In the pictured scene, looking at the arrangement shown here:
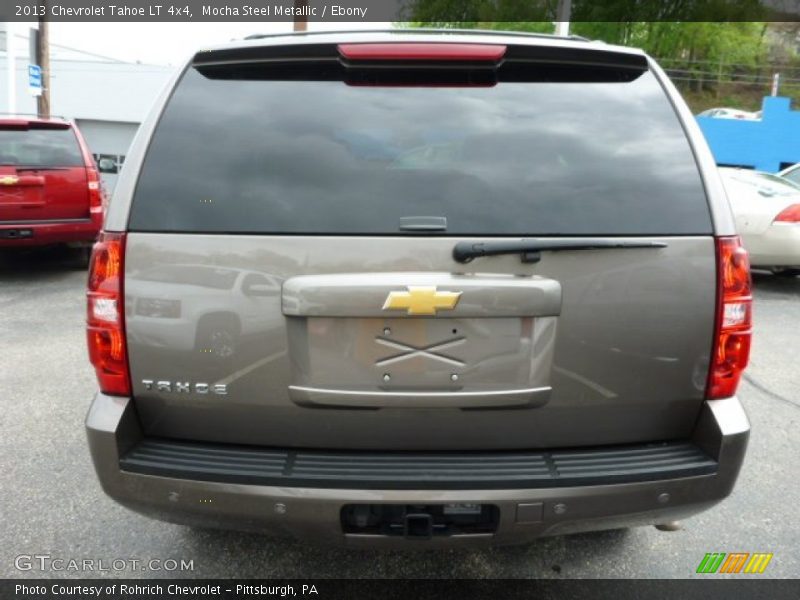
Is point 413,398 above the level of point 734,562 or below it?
above

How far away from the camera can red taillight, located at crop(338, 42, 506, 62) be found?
2.02m

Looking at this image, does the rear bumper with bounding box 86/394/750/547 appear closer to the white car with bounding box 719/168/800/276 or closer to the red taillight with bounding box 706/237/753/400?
the red taillight with bounding box 706/237/753/400

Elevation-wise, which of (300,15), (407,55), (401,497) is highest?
(300,15)

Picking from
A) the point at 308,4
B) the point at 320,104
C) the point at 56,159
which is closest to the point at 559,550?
the point at 320,104

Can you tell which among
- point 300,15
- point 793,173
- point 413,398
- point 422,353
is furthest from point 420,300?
point 300,15

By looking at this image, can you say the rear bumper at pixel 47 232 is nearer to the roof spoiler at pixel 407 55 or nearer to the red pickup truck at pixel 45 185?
the red pickup truck at pixel 45 185

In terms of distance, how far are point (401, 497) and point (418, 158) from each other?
1022 mm

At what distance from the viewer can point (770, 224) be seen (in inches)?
282

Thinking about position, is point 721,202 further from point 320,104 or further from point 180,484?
point 180,484

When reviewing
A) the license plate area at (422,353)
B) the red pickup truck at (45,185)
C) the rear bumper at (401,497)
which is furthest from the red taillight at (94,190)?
the license plate area at (422,353)

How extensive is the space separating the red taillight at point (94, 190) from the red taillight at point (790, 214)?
7.86 meters

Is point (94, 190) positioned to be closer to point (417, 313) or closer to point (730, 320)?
point (417, 313)

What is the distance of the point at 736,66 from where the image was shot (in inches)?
1884

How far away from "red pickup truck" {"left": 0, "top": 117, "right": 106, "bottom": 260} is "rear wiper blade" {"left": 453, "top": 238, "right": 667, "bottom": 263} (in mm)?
6878
